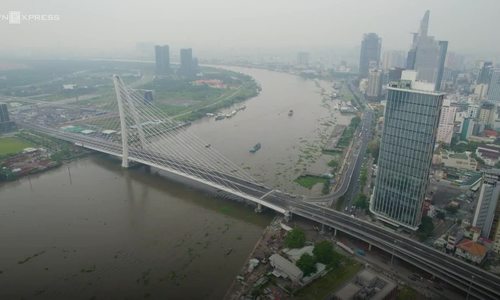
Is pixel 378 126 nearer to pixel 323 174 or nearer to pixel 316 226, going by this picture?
pixel 323 174

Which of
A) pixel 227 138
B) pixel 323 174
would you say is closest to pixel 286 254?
pixel 323 174

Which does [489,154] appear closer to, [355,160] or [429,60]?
[355,160]

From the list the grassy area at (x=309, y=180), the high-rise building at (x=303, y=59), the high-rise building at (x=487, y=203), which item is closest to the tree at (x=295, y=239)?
the grassy area at (x=309, y=180)

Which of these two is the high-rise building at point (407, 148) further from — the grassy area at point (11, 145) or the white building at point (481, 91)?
the white building at point (481, 91)

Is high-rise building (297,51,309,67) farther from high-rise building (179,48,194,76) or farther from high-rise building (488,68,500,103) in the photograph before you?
high-rise building (488,68,500,103)

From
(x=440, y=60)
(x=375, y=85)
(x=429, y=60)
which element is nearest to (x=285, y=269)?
(x=375, y=85)
